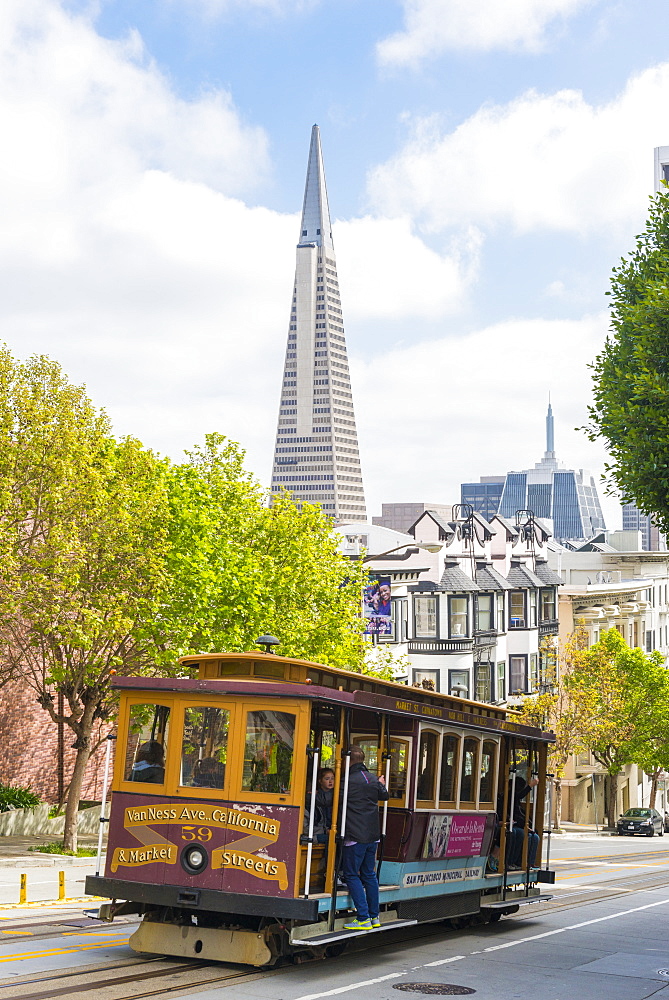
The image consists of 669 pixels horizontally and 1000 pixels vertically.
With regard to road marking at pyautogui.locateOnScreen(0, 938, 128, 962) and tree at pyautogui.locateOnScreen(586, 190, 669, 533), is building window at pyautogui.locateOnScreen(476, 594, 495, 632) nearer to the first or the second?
tree at pyautogui.locateOnScreen(586, 190, 669, 533)

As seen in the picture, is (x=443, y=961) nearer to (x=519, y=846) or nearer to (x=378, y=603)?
(x=519, y=846)

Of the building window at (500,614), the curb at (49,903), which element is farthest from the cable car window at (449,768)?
the building window at (500,614)

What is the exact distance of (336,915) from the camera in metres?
13.3

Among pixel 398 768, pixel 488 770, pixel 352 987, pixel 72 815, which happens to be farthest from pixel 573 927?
pixel 72 815

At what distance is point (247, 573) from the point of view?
29750 mm

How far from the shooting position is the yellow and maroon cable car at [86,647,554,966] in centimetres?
1271

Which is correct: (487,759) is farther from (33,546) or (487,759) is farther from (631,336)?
(33,546)

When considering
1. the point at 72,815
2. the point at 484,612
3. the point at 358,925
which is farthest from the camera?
the point at 484,612

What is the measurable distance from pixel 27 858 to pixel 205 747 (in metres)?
15.2

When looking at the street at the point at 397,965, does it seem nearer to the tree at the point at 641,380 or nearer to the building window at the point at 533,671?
the tree at the point at 641,380

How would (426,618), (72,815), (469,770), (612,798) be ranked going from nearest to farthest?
(469,770)
(72,815)
(426,618)
(612,798)

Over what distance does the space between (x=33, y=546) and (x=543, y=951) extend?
13.7 m

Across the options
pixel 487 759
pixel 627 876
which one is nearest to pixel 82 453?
pixel 487 759

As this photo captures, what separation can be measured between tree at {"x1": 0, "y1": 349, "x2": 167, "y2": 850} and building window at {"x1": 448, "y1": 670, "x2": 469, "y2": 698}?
88.6ft
